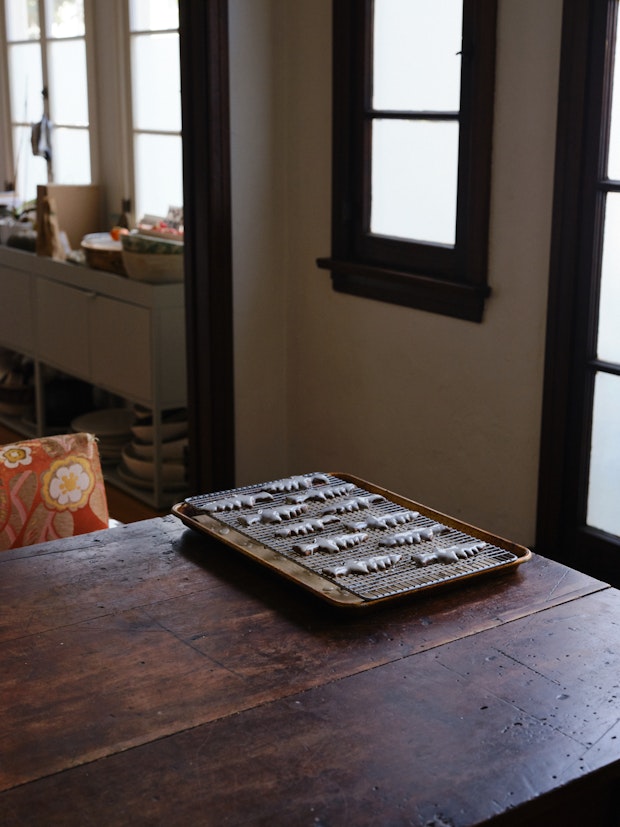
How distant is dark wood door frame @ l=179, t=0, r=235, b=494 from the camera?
356cm

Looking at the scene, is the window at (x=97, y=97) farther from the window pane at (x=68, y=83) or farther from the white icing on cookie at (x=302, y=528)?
the white icing on cookie at (x=302, y=528)

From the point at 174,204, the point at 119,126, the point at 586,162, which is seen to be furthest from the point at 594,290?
the point at 119,126

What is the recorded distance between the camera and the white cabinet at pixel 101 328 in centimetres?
412

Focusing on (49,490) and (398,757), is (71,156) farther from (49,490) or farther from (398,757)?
(398,757)

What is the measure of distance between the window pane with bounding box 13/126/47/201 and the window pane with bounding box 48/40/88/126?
336mm

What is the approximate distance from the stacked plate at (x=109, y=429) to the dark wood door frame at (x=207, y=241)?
31.3 inches

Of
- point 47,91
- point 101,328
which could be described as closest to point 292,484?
point 101,328

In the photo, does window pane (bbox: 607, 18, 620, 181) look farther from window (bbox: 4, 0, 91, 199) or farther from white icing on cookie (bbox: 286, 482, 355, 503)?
window (bbox: 4, 0, 91, 199)

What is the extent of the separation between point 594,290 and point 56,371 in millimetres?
3102

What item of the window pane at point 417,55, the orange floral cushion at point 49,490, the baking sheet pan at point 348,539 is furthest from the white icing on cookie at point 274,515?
the window pane at point 417,55

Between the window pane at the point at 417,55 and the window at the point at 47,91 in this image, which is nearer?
the window pane at the point at 417,55

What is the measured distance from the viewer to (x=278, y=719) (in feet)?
4.53

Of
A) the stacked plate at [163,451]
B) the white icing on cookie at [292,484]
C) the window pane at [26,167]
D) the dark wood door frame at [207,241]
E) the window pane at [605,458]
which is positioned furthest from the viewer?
the window pane at [26,167]

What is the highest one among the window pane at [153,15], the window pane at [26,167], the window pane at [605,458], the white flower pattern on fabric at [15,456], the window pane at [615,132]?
the window pane at [153,15]
